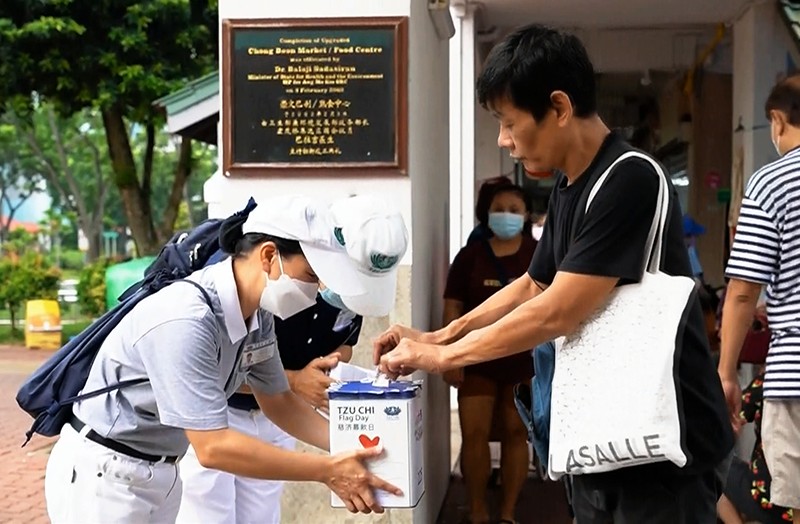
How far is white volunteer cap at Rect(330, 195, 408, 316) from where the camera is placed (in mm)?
3336

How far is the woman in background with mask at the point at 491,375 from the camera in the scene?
240 inches

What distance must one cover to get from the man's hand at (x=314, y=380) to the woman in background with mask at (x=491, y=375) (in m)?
2.10

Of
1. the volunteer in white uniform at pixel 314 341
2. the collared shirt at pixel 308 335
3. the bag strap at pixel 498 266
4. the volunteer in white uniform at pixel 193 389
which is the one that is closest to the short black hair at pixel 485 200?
the bag strap at pixel 498 266

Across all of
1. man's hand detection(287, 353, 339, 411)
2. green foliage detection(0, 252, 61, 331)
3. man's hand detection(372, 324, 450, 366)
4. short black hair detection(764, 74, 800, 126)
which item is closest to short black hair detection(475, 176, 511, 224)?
short black hair detection(764, 74, 800, 126)

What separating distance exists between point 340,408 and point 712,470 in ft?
3.24

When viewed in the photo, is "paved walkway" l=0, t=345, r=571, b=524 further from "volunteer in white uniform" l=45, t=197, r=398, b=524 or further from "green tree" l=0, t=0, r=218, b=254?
"green tree" l=0, t=0, r=218, b=254

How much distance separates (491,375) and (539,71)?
3.74 meters

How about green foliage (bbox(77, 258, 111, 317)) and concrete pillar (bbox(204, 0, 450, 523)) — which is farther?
green foliage (bbox(77, 258, 111, 317))

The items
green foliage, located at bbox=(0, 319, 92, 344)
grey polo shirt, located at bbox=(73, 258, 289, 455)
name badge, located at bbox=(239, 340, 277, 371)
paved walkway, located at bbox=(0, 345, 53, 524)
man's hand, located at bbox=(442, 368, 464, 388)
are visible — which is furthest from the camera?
green foliage, located at bbox=(0, 319, 92, 344)

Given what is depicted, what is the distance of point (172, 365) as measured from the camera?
2689 mm

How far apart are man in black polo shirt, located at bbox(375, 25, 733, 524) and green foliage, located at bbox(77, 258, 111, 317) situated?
17076 mm

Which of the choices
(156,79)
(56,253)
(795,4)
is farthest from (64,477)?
(56,253)

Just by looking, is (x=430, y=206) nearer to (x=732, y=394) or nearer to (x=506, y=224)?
(x=506, y=224)

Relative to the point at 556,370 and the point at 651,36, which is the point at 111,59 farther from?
the point at 556,370
